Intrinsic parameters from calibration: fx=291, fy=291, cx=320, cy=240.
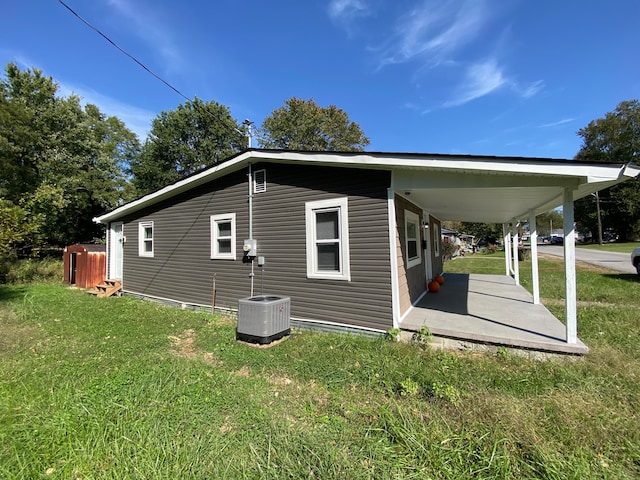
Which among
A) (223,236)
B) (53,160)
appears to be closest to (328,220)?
(223,236)

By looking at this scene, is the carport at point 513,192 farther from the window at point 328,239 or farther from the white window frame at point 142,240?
the white window frame at point 142,240

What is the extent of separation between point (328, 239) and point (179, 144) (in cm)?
2507

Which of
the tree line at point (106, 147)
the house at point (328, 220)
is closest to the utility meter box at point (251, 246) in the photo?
the house at point (328, 220)

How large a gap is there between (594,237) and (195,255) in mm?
62155

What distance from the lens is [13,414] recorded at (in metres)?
Answer: 2.75

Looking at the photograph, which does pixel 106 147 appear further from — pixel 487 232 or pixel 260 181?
pixel 487 232

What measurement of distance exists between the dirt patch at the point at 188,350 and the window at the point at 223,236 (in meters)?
2.15

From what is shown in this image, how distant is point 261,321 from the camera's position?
487 centimetres

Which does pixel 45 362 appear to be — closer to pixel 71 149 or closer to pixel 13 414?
pixel 13 414

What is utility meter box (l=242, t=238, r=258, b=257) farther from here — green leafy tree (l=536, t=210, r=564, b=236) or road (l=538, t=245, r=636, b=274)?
green leafy tree (l=536, t=210, r=564, b=236)

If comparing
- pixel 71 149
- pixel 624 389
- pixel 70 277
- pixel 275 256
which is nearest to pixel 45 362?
pixel 275 256

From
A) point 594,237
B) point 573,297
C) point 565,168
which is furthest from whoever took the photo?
point 594,237

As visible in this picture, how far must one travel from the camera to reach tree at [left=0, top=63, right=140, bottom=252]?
52.5ft

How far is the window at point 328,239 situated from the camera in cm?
534
